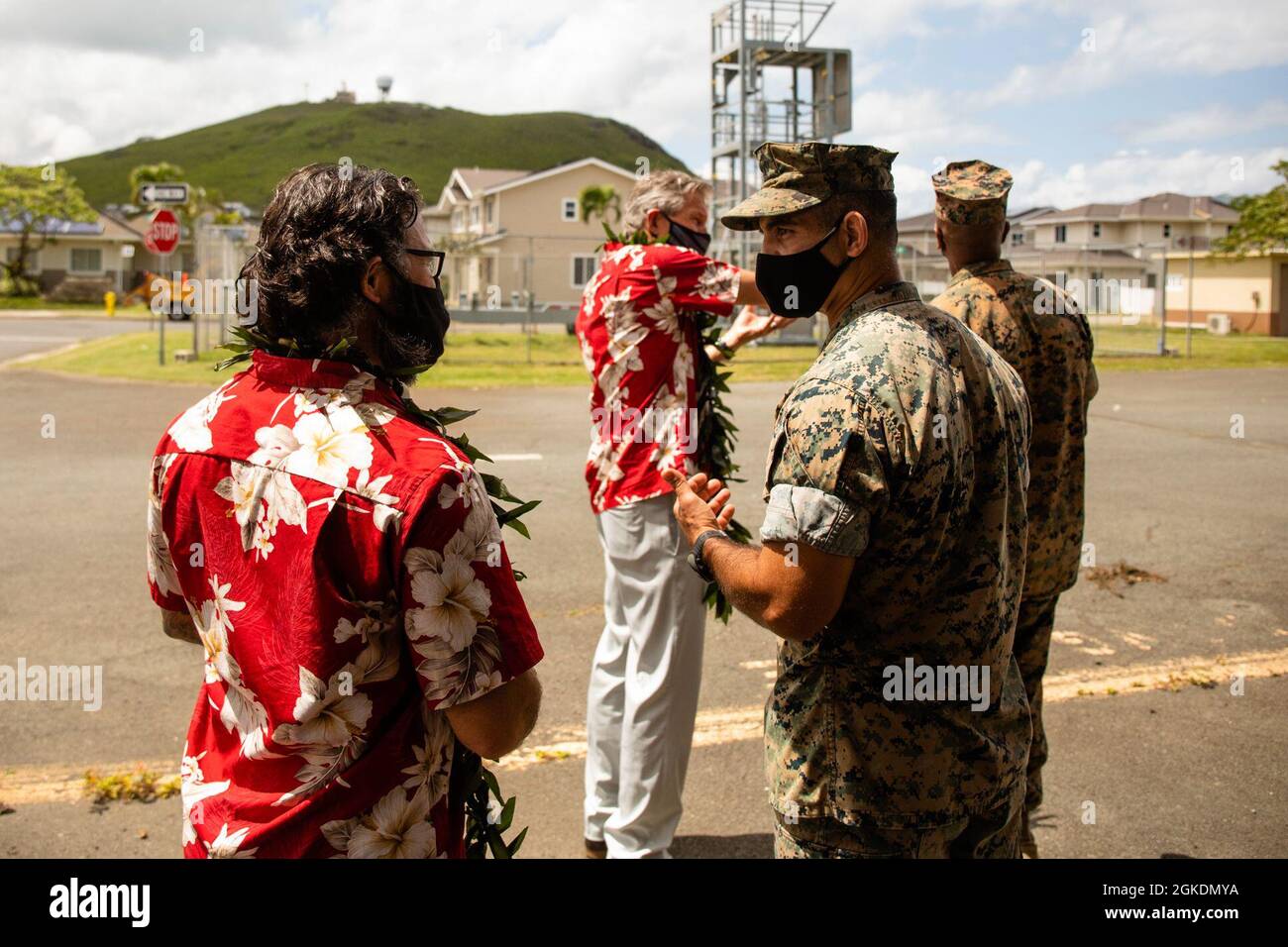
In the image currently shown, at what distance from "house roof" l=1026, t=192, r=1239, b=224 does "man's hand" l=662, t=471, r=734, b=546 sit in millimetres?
86014

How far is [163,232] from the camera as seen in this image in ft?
68.3

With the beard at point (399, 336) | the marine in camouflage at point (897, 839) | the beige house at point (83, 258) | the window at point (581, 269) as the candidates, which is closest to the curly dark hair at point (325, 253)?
Answer: the beard at point (399, 336)

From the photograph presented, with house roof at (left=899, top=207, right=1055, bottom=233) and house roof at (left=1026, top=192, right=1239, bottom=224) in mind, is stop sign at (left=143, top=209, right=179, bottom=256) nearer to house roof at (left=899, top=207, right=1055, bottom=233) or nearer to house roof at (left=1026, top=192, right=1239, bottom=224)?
house roof at (left=899, top=207, right=1055, bottom=233)

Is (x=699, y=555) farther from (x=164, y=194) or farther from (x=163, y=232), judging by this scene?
(x=163, y=232)

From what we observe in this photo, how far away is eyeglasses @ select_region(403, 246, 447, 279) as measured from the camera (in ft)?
7.61

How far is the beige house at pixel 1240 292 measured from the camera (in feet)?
153

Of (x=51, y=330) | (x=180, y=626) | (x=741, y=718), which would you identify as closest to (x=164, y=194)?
(x=741, y=718)

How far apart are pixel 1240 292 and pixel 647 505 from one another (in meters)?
51.9

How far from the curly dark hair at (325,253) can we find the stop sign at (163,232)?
2020 cm

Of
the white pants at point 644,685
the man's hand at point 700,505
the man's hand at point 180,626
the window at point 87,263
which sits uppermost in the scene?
the window at point 87,263

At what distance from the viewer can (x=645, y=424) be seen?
4.42 m

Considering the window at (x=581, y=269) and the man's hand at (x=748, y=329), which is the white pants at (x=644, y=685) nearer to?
the man's hand at (x=748, y=329)

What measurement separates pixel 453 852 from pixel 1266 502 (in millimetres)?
10314
